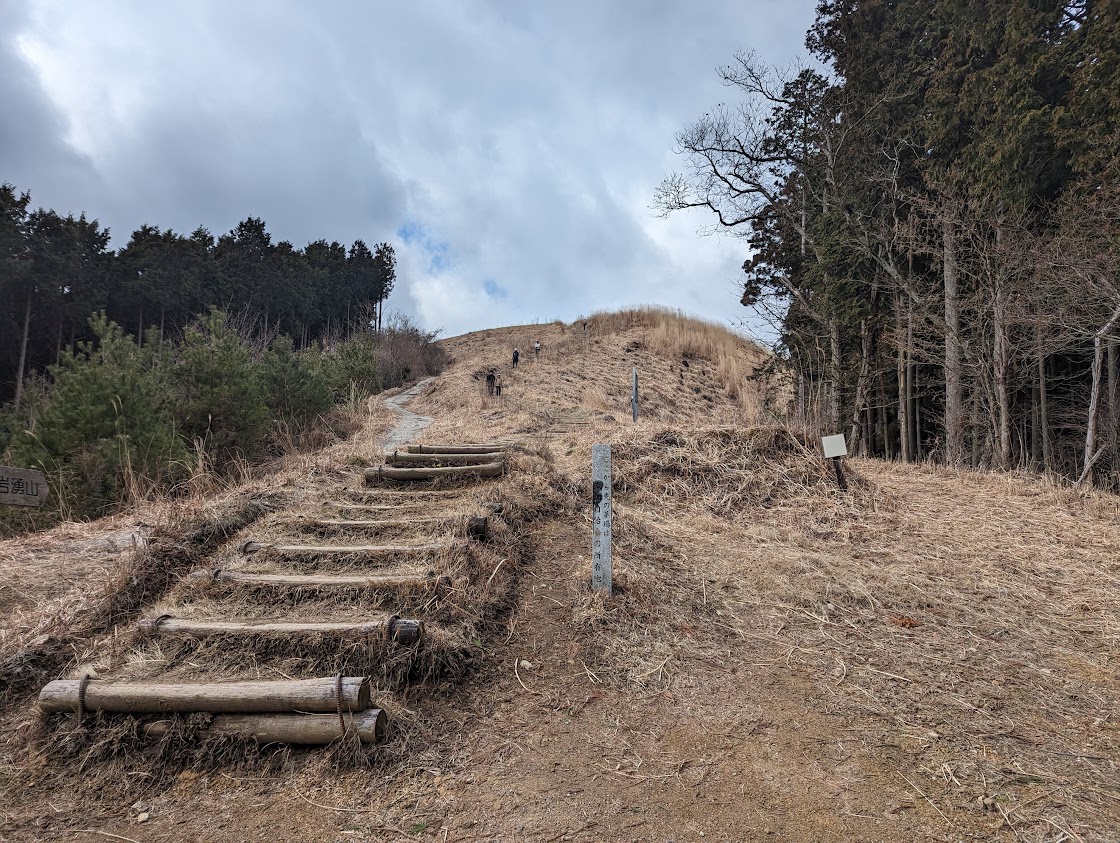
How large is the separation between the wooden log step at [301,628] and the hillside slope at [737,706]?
1.17 feet

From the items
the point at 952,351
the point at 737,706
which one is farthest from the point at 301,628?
the point at 952,351

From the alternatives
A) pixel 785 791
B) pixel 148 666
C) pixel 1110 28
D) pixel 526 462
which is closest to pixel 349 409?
pixel 526 462

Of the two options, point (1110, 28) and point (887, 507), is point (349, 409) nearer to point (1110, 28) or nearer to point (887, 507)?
point (887, 507)

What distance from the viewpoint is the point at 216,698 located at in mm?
2637

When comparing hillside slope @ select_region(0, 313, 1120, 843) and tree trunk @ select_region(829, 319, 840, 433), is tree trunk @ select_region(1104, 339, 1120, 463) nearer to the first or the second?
tree trunk @ select_region(829, 319, 840, 433)

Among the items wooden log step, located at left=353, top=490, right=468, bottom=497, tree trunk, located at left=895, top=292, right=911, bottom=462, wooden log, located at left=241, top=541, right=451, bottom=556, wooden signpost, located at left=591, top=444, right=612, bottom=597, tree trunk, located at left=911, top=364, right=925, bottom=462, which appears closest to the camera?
wooden signpost, located at left=591, top=444, right=612, bottom=597

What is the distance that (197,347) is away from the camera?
9.63 m

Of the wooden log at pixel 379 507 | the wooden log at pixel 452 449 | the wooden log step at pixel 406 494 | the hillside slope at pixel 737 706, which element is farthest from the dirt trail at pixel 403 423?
the hillside slope at pixel 737 706

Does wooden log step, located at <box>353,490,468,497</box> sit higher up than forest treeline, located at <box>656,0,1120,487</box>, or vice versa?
forest treeline, located at <box>656,0,1120,487</box>

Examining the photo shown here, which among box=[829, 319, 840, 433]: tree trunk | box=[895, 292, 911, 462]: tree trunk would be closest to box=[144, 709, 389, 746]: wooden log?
box=[895, 292, 911, 462]: tree trunk

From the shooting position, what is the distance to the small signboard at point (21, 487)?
3.58 m

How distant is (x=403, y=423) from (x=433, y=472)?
706cm

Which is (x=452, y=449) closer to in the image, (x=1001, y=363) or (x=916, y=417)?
(x=1001, y=363)

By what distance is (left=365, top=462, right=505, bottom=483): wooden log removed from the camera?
6516mm
